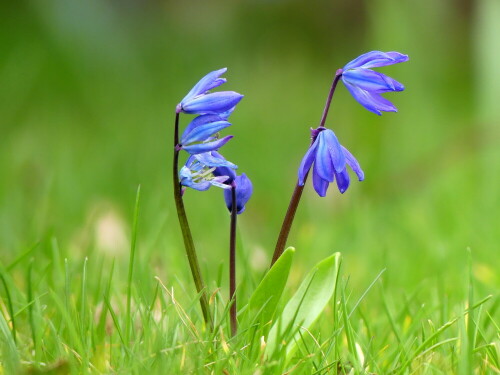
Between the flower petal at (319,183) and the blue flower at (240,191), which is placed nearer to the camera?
the flower petal at (319,183)

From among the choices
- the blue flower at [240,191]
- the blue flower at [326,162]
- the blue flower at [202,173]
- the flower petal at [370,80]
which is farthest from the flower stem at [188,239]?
the flower petal at [370,80]

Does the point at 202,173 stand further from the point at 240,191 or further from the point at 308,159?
the point at 308,159

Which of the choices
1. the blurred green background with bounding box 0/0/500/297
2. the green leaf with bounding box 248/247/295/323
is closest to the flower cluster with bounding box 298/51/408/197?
the green leaf with bounding box 248/247/295/323

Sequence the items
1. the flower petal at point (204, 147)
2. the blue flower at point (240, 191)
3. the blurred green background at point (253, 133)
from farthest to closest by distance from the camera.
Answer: the blurred green background at point (253, 133) → the blue flower at point (240, 191) → the flower petal at point (204, 147)

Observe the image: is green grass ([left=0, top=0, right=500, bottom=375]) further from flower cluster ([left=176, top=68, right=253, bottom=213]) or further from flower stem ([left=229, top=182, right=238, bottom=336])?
flower cluster ([left=176, top=68, right=253, bottom=213])

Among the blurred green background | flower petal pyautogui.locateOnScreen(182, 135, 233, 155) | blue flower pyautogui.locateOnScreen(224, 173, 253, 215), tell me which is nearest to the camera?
flower petal pyautogui.locateOnScreen(182, 135, 233, 155)

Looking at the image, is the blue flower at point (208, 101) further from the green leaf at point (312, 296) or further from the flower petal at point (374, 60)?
the green leaf at point (312, 296)

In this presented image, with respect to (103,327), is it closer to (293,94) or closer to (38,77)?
(38,77)

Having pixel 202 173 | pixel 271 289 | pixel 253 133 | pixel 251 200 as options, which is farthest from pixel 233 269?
pixel 253 133
